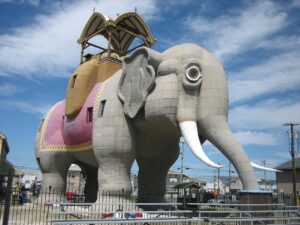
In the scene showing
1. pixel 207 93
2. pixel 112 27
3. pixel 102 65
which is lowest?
pixel 207 93

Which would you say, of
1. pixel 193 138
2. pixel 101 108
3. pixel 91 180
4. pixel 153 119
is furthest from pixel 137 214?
pixel 91 180

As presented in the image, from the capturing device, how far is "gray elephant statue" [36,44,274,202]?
38.5 ft

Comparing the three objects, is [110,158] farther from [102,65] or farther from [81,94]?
[102,65]

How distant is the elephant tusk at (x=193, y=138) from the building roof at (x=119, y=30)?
833 centimetres

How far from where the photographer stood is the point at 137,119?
13.1m

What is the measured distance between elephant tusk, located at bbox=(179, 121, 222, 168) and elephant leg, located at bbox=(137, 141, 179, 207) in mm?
3262

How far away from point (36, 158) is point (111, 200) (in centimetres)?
627

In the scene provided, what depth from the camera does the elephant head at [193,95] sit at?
441 inches

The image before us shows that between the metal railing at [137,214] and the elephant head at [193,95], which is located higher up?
the elephant head at [193,95]

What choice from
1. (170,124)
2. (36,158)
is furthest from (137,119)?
(36,158)

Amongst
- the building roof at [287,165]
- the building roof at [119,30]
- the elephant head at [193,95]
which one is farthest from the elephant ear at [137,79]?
the building roof at [287,165]

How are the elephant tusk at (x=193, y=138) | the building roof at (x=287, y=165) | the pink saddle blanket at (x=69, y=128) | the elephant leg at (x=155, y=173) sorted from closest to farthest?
the elephant tusk at (x=193, y=138) < the pink saddle blanket at (x=69, y=128) < the elephant leg at (x=155, y=173) < the building roof at (x=287, y=165)

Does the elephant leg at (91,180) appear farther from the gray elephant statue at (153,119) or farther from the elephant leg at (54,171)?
the gray elephant statue at (153,119)

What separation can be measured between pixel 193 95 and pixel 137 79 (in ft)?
6.86
